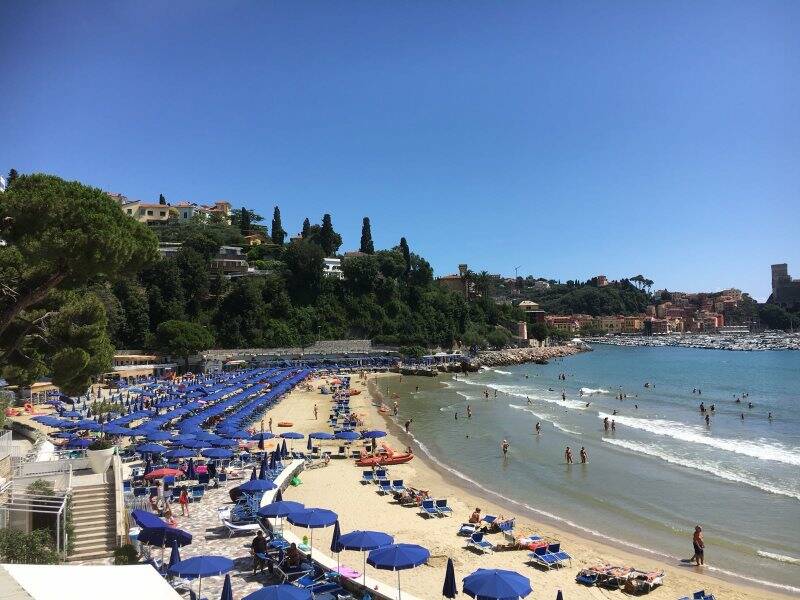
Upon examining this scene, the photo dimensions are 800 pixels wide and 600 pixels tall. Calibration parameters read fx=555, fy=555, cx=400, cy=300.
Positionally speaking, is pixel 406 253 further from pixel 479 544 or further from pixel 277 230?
pixel 479 544

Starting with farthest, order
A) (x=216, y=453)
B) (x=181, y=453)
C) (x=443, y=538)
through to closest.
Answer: (x=181, y=453) < (x=216, y=453) < (x=443, y=538)

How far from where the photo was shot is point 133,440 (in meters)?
25.2

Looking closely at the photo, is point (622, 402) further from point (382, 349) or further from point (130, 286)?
point (130, 286)

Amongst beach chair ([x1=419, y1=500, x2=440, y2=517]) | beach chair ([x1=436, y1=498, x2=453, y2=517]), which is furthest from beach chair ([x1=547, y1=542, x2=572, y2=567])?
beach chair ([x1=419, y1=500, x2=440, y2=517])

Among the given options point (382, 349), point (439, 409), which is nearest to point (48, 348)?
point (439, 409)

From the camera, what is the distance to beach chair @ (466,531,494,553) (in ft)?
49.3

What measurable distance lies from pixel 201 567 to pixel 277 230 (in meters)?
91.5

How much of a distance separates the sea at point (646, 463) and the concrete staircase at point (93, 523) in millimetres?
12764

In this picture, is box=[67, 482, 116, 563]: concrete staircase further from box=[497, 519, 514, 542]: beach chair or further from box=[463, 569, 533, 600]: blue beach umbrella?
box=[497, 519, 514, 542]: beach chair

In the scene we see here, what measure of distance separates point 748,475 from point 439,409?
73.7 ft

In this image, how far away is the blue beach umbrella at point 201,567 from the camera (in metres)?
10.1

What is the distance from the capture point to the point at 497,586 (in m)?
9.84

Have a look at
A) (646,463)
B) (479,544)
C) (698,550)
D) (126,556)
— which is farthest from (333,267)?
(126,556)

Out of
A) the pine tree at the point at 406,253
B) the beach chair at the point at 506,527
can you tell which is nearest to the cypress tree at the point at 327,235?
the pine tree at the point at 406,253
